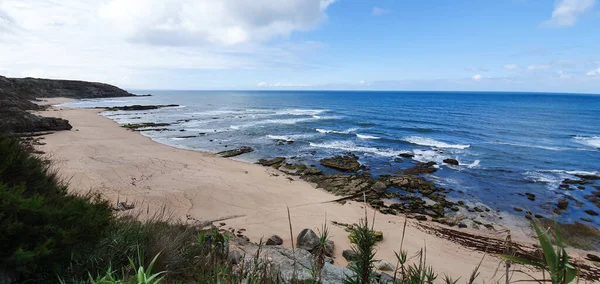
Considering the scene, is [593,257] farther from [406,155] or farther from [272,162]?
[272,162]

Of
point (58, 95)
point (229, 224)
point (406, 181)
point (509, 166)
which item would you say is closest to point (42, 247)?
point (229, 224)

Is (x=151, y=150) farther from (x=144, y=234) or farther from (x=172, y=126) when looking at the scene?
(x=144, y=234)

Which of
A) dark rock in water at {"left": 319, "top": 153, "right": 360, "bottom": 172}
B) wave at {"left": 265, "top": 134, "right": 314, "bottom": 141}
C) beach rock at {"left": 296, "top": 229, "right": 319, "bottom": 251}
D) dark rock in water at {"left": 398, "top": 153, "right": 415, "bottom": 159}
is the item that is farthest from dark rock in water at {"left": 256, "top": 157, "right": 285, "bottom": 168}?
beach rock at {"left": 296, "top": 229, "right": 319, "bottom": 251}

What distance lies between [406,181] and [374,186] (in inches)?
101

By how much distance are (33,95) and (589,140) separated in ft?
353

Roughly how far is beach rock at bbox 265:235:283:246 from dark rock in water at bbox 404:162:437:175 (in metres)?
13.6

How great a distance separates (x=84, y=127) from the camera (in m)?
34.2

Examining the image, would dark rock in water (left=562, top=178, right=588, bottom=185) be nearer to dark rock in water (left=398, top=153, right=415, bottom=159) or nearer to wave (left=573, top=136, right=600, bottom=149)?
dark rock in water (left=398, top=153, right=415, bottom=159)

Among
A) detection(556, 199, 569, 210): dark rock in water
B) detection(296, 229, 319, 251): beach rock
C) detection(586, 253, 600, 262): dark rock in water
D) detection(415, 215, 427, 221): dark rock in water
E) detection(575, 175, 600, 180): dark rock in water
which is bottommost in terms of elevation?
detection(586, 253, 600, 262): dark rock in water

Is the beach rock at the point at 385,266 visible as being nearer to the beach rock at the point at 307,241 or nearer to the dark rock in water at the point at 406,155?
the beach rock at the point at 307,241

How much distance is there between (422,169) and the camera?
72.9 feet

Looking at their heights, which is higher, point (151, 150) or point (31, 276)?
point (31, 276)

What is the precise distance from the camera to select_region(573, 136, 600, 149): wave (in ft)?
105

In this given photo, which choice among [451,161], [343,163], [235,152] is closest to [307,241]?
[343,163]
